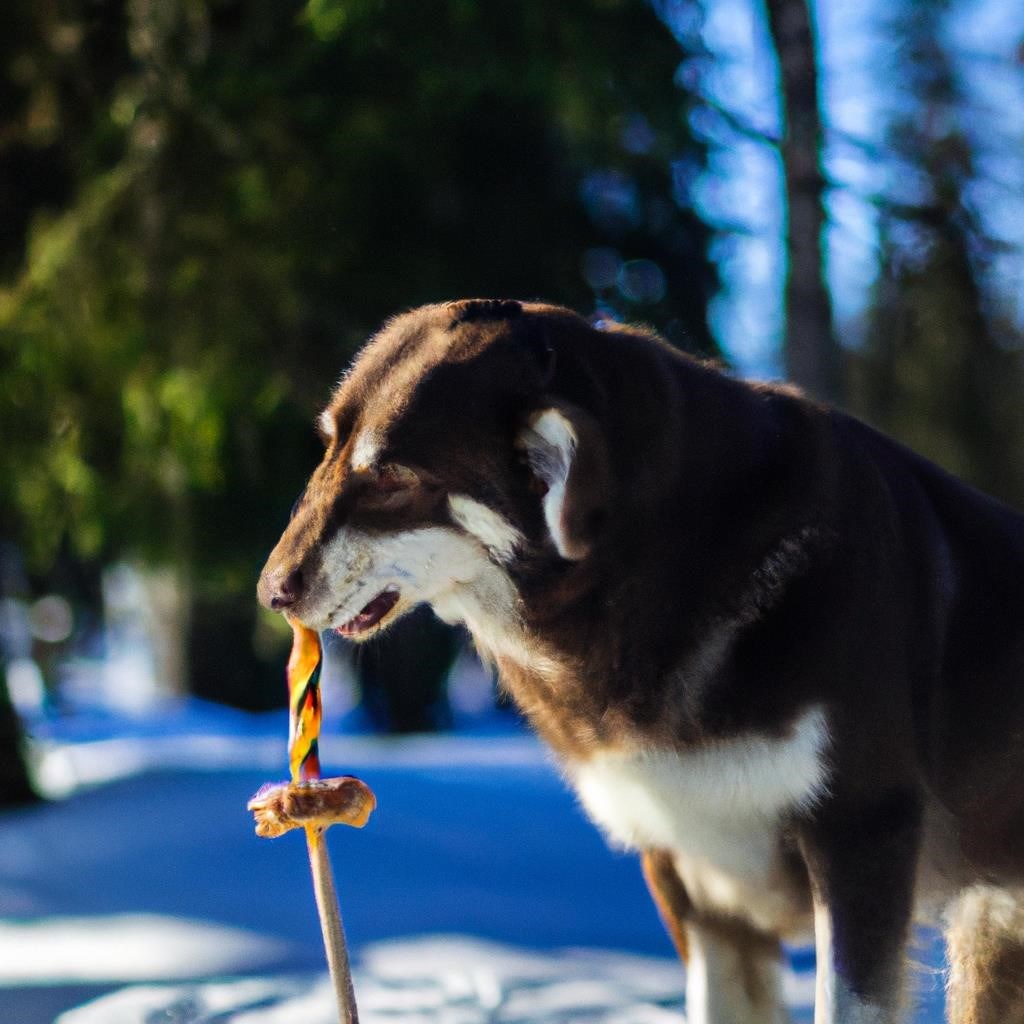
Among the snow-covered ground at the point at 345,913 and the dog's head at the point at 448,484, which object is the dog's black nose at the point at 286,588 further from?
the snow-covered ground at the point at 345,913

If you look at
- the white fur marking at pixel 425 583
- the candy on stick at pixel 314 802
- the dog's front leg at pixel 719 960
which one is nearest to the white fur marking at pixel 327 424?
the white fur marking at pixel 425 583

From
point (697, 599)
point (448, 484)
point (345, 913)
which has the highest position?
point (448, 484)

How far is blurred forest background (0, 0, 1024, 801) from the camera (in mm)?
4984

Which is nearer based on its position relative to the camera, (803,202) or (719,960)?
(719,960)

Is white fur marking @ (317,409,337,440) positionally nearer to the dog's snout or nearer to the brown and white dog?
the brown and white dog

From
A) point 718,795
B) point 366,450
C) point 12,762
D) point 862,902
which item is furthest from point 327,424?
point 12,762

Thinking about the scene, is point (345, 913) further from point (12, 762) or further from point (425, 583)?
point (12, 762)

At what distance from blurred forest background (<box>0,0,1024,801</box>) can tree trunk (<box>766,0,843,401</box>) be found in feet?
0.04

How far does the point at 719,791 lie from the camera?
2.28 m

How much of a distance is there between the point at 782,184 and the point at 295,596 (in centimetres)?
335

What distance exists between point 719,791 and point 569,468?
25.3 inches

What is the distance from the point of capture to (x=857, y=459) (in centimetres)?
247

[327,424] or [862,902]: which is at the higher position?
[327,424]

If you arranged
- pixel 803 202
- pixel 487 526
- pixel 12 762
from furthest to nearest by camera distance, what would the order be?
pixel 12 762
pixel 803 202
pixel 487 526
